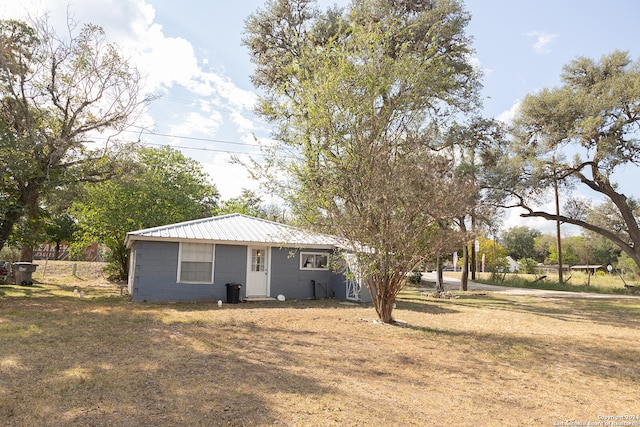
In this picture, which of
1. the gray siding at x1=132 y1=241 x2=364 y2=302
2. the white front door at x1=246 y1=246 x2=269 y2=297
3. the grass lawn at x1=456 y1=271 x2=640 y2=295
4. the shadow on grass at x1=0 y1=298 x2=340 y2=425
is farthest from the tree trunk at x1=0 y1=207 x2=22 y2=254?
the grass lawn at x1=456 y1=271 x2=640 y2=295

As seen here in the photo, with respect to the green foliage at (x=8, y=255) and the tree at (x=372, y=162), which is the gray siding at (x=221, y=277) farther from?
the green foliage at (x=8, y=255)

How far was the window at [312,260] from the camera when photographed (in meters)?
15.7

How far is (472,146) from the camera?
60.4 feet

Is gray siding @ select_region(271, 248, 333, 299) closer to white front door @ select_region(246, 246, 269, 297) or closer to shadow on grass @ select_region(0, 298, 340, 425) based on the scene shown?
white front door @ select_region(246, 246, 269, 297)

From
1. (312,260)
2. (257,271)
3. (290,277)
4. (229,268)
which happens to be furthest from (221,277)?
(312,260)

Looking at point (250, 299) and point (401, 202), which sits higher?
point (401, 202)

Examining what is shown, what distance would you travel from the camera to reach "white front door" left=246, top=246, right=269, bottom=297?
1475 cm

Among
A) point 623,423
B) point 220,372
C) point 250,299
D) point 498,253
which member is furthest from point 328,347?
point 498,253

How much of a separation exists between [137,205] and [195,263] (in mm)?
8604

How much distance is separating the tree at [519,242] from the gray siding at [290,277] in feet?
183

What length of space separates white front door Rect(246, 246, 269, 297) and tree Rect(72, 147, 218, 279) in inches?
276

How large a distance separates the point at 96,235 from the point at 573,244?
2455 inches

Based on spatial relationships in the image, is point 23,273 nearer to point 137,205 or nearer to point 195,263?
point 137,205

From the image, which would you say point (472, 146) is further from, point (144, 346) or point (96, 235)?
point (96, 235)
